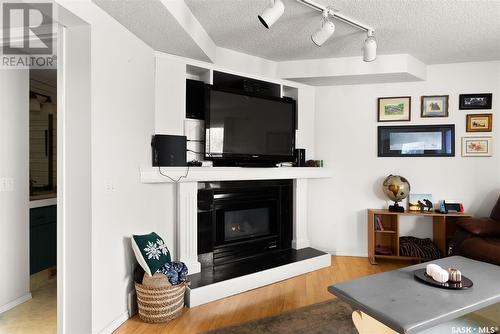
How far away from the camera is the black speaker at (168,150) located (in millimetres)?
2498

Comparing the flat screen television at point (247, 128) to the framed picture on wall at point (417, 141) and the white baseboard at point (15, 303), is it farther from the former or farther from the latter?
the white baseboard at point (15, 303)

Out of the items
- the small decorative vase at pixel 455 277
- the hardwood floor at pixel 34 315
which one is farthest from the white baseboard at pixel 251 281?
the small decorative vase at pixel 455 277

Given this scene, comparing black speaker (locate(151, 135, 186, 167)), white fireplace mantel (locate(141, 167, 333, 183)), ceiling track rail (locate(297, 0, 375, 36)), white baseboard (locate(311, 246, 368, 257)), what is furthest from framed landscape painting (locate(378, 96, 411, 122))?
black speaker (locate(151, 135, 186, 167))

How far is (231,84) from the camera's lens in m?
3.20

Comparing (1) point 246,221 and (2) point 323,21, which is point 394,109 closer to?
(2) point 323,21

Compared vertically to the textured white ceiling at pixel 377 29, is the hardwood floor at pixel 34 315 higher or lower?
lower

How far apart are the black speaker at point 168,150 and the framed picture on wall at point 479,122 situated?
3.39 m

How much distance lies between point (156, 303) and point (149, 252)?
0.37m

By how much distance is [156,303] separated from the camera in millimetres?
2180

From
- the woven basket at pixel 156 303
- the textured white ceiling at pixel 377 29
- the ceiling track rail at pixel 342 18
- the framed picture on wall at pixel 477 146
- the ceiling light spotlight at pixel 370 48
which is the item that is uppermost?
the textured white ceiling at pixel 377 29

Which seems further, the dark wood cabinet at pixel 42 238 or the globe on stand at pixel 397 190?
the globe on stand at pixel 397 190

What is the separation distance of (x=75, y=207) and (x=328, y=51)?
9.30ft

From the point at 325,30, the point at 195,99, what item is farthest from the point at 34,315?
the point at 325,30

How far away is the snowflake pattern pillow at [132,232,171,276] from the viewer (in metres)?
Result: 2.19
